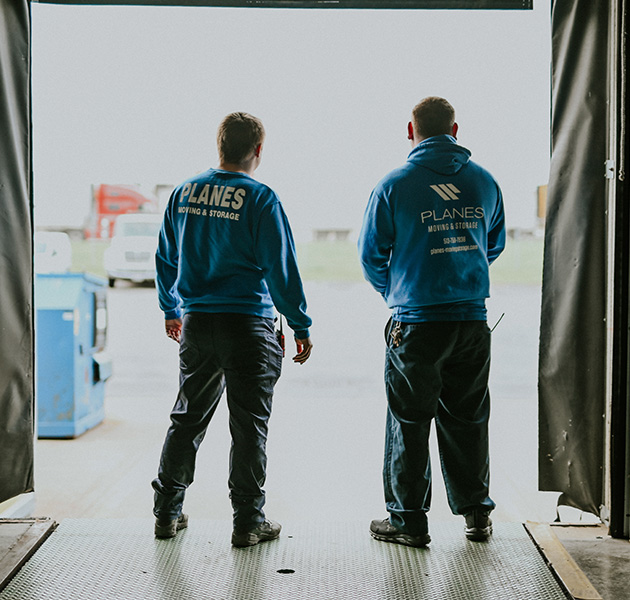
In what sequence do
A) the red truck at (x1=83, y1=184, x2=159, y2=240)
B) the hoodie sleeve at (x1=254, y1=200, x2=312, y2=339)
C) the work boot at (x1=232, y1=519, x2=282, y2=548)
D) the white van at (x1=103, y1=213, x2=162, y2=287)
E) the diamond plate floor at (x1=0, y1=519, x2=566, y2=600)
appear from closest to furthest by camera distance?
the diamond plate floor at (x1=0, y1=519, x2=566, y2=600)
the hoodie sleeve at (x1=254, y1=200, x2=312, y2=339)
the work boot at (x1=232, y1=519, x2=282, y2=548)
the white van at (x1=103, y1=213, x2=162, y2=287)
the red truck at (x1=83, y1=184, x2=159, y2=240)

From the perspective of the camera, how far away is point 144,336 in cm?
1048

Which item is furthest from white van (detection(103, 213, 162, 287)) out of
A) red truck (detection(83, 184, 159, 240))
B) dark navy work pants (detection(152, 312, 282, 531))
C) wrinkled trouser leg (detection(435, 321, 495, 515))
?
wrinkled trouser leg (detection(435, 321, 495, 515))

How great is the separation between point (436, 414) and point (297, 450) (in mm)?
2021

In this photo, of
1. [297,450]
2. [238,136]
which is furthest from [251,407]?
[297,450]

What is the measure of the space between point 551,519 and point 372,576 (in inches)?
50.6

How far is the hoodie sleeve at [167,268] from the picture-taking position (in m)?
2.67

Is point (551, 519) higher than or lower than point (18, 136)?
lower

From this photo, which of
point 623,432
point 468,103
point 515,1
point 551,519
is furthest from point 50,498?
point 468,103

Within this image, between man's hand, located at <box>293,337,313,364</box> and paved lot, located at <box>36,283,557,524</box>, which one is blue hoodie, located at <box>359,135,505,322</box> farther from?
paved lot, located at <box>36,283,557,524</box>

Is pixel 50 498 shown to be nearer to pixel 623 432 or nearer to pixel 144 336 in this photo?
pixel 623 432

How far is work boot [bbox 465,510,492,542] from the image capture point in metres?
2.70

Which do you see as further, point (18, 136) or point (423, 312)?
point (18, 136)

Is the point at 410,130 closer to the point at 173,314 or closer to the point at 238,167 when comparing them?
the point at 238,167

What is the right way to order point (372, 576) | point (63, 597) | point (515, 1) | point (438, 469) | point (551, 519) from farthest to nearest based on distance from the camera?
point (438, 469) < point (551, 519) < point (515, 1) < point (372, 576) < point (63, 597)
